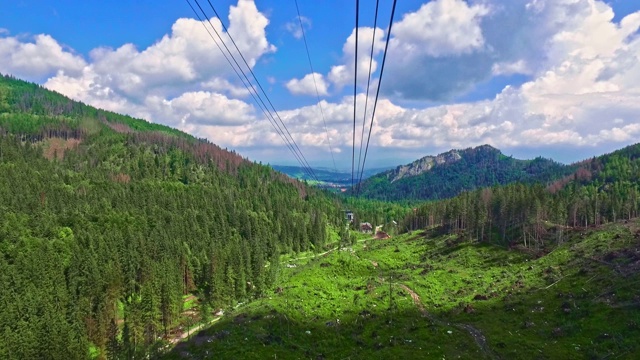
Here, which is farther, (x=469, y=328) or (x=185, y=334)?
(x=185, y=334)

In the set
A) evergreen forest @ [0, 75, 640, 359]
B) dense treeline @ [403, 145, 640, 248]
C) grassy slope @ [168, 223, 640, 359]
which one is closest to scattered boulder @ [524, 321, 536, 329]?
evergreen forest @ [0, 75, 640, 359]

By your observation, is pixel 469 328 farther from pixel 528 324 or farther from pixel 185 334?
pixel 185 334

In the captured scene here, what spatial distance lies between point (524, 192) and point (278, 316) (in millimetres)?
116544

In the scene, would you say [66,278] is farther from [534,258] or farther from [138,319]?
[534,258]

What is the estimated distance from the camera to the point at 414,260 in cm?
15375

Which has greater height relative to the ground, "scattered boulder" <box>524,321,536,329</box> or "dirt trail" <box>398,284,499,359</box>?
"scattered boulder" <box>524,321,536,329</box>

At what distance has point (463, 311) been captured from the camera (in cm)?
9088

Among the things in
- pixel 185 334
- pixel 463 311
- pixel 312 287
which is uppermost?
pixel 463 311

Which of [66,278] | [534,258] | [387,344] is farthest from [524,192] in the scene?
[66,278]

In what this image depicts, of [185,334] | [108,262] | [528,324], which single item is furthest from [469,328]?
[108,262]

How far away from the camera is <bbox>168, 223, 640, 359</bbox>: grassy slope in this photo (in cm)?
6956

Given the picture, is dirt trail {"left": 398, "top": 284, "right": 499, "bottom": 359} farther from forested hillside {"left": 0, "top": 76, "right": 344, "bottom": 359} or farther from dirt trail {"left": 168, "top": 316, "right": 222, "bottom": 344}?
dirt trail {"left": 168, "top": 316, "right": 222, "bottom": 344}

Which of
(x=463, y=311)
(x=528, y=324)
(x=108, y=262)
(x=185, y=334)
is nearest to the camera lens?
(x=528, y=324)

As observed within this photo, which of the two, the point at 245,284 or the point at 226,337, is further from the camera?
the point at 245,284
